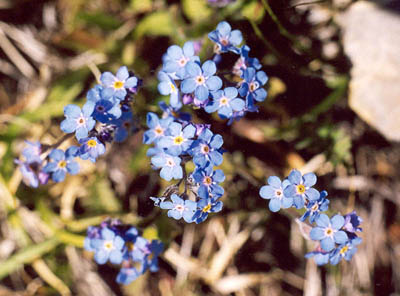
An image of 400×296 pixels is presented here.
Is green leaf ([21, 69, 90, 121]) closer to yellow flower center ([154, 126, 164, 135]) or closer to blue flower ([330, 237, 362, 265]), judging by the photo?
yellow flower center ([154, 126, 164, 135])

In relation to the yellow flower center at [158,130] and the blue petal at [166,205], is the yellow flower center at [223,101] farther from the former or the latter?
the blue petal at [166,205]

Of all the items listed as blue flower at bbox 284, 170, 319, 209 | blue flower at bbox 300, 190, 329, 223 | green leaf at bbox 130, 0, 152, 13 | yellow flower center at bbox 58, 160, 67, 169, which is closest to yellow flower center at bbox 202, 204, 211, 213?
blue flower at bbox 284, 170, 319, 209

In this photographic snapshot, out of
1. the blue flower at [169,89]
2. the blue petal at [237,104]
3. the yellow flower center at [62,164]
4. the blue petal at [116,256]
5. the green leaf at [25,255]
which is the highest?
the blue flower at [169,89]

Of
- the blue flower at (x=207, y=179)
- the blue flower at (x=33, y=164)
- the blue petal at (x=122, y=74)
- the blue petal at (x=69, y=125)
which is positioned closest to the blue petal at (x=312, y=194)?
the blue flower at (x=207, y=179)

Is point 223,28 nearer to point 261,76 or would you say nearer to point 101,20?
point 261,76

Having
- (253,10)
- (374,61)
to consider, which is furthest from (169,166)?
(374,61)

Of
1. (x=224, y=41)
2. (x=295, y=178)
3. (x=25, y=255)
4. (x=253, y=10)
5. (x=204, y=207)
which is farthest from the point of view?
(x=25, y=255)
